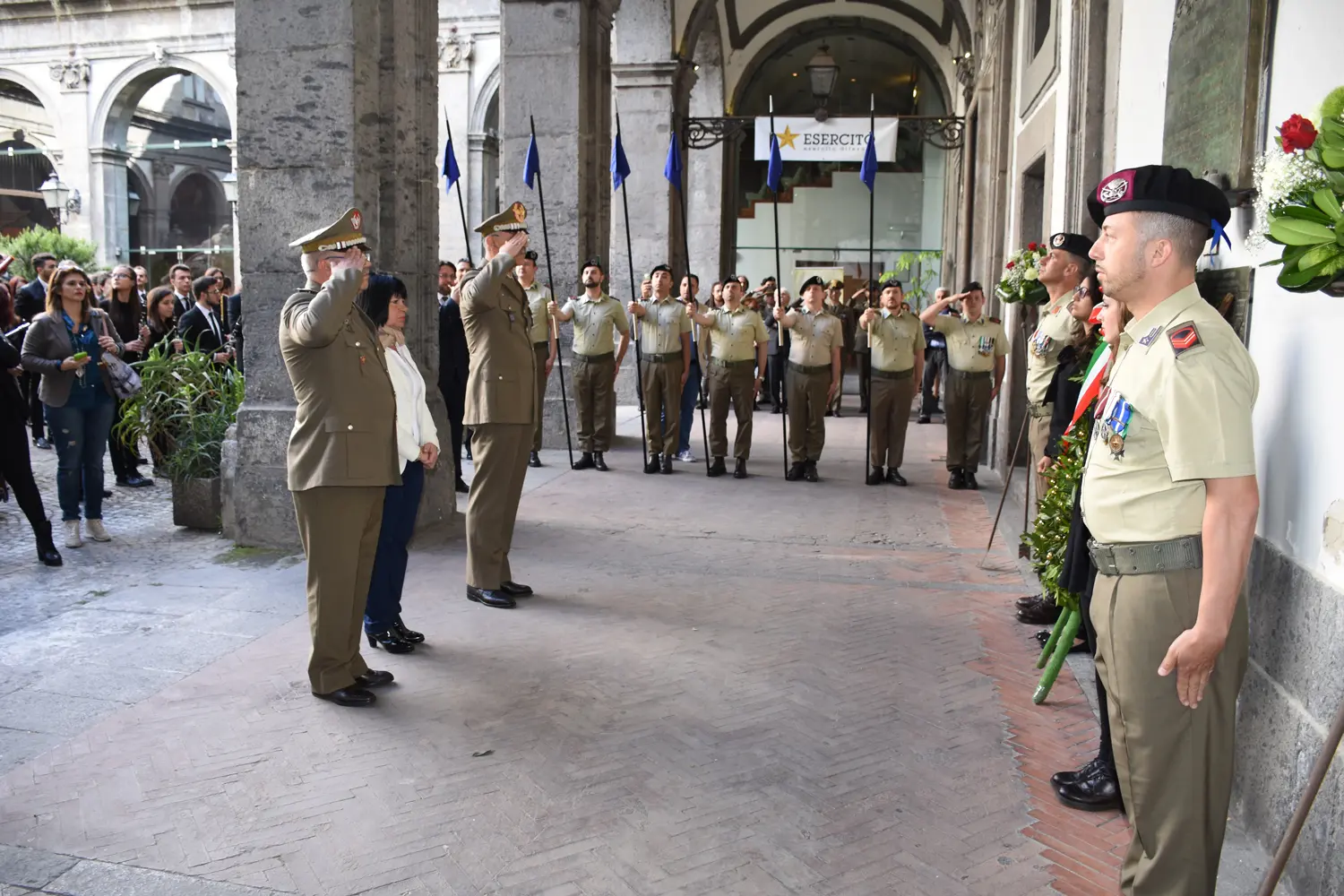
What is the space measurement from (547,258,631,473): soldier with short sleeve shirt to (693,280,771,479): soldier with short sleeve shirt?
0.87 metres

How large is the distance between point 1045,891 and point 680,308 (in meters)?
Answer: 8.09

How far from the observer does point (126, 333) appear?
9922 millimetres

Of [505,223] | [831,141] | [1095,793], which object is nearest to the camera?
[1095,793]

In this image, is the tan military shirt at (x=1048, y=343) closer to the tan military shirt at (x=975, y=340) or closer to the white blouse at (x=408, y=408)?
the white blouse at (x=408, y=408)

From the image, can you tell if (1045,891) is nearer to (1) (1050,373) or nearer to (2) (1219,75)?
(2) (1219,75)

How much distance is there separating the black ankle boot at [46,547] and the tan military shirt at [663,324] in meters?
5.59

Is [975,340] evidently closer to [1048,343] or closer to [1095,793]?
[1048,343]

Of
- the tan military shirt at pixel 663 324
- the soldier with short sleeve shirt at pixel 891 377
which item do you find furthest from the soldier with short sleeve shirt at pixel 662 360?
the soldier with short sleeve shirt at pixel 891 377

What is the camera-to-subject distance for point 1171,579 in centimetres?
259

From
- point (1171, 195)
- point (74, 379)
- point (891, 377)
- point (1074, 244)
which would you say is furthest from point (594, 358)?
point (1171, 195)

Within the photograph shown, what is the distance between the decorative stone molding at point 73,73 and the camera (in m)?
24.0

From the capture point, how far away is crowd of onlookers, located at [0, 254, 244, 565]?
6637mm

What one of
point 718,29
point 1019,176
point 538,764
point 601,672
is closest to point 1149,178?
point 538,764

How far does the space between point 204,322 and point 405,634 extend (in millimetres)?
6122
